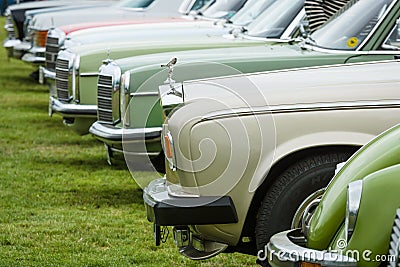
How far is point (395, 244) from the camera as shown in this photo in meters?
3.72

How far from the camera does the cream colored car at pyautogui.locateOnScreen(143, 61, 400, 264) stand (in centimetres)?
541

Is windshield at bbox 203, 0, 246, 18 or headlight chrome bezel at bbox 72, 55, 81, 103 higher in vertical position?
windshield at bbox 203, 0, 246, 18

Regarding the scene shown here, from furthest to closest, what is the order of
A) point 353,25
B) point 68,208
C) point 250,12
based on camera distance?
point 250,12 < point 68,208 < point 353,25

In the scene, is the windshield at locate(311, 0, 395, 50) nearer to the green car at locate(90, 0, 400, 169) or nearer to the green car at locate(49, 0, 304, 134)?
the green car at locate(90, 0, 400, 169)

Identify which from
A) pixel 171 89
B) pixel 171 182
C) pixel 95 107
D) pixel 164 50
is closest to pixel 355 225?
pixel 171 182

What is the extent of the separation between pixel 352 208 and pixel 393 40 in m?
3.38

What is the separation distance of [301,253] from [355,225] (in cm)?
29

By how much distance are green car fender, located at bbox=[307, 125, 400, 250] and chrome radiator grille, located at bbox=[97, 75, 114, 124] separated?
477 centimetres

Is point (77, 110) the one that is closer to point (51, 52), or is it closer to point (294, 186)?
point (51, 52)

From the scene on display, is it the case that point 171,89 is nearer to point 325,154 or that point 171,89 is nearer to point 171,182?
point 171,182

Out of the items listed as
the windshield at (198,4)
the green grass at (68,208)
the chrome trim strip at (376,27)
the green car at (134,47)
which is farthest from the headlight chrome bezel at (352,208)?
the windshield at (198,4)

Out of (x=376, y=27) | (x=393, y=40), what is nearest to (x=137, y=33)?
(x=376, y=27)

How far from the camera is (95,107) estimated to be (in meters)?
10.1

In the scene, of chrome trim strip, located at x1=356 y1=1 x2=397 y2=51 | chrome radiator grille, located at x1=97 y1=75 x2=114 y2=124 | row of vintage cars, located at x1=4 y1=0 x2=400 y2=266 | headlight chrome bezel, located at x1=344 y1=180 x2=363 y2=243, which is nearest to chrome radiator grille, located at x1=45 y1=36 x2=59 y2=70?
row of vintage cars, located at x1=4 y1=0 x2=400 y2=266
